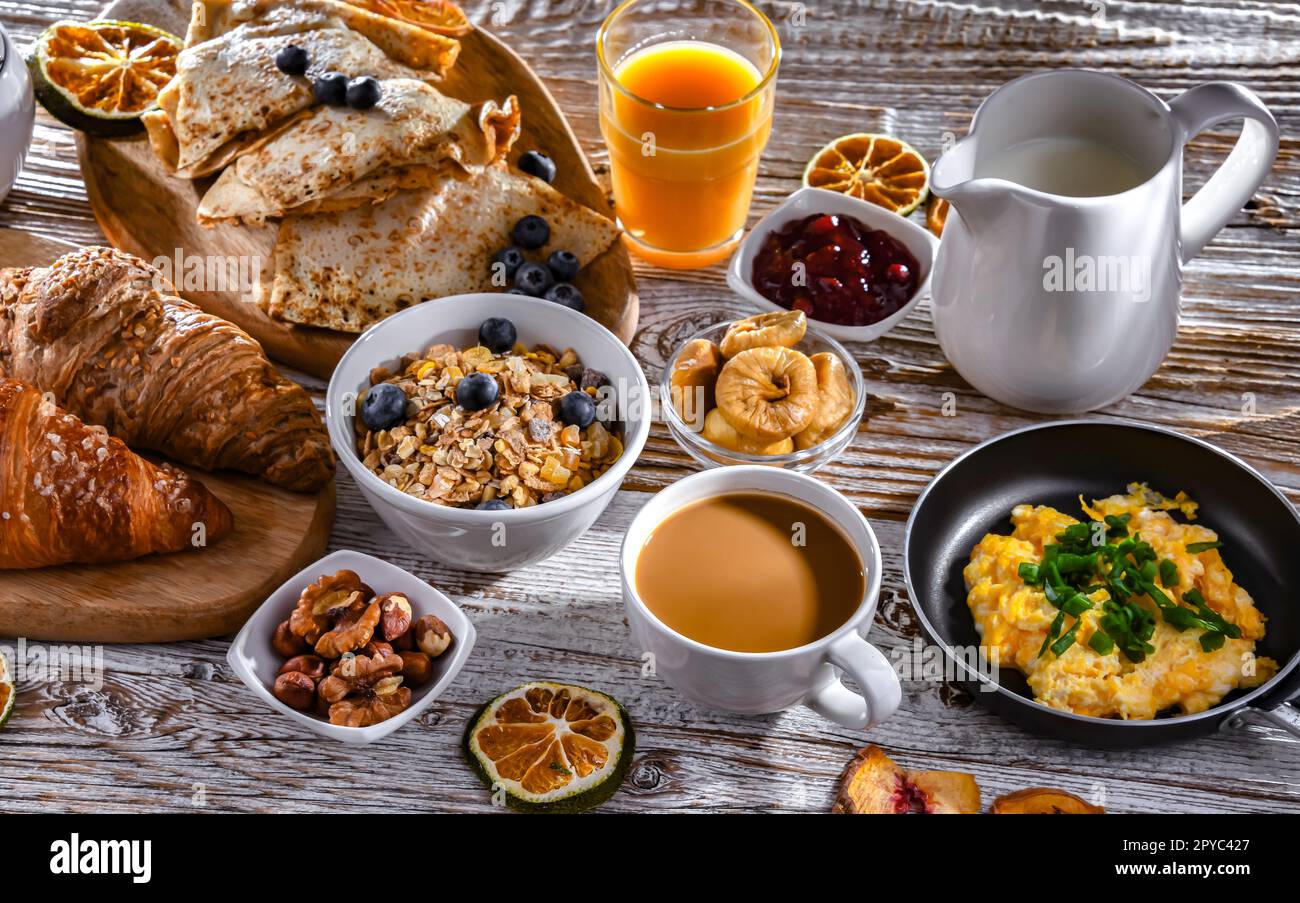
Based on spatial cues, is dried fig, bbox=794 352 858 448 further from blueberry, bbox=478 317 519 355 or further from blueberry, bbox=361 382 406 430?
blueberry, bbox=361 382 406 430

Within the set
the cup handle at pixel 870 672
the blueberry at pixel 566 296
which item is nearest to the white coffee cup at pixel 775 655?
the cup handle at pixel 870 672

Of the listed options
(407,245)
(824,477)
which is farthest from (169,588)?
(824,477)

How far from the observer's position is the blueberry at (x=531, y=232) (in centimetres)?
235

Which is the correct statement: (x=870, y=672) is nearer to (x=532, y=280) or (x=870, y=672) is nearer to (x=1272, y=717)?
(x=1272, y=717)

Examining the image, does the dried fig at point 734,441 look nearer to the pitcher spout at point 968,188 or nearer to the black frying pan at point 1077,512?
the black frying pan at point 1077,512

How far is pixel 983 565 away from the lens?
2.00 meters

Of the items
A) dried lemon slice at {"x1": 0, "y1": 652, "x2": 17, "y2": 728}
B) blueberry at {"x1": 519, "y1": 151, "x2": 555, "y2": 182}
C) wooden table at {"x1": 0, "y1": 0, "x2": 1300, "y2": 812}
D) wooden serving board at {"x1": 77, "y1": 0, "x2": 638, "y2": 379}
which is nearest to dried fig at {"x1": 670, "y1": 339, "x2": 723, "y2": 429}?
wooden table at {"x1": 0, "y1": 0, "x2": 1300, "y2": 812}

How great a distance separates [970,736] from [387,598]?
2.92 ft

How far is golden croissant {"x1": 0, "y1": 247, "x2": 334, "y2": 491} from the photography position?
80.7 inches

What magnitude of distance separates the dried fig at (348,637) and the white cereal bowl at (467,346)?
17 cm

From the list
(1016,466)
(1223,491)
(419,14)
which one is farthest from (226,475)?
(1223,491)

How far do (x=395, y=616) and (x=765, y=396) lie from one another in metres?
0.71

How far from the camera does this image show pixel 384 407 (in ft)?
6.53

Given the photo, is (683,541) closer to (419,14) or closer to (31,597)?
(31,597)
